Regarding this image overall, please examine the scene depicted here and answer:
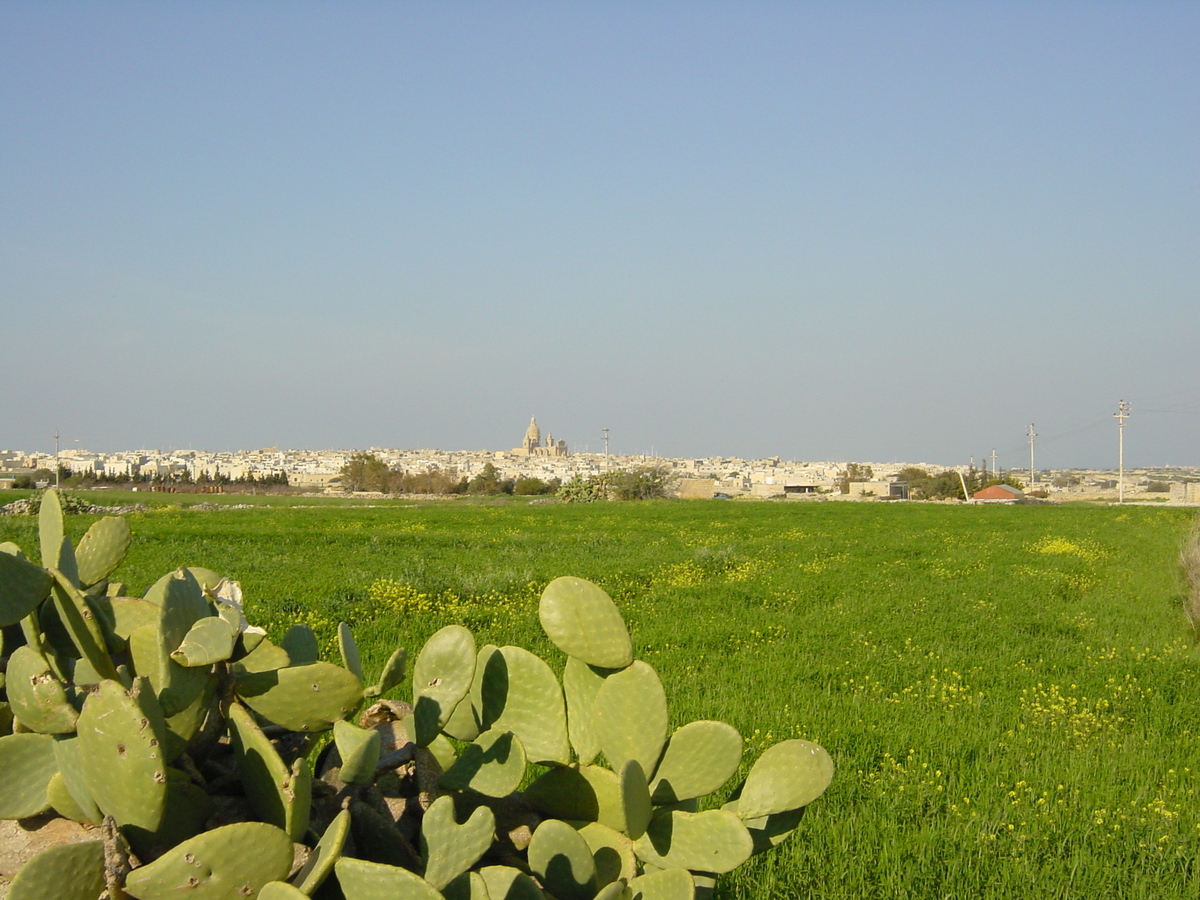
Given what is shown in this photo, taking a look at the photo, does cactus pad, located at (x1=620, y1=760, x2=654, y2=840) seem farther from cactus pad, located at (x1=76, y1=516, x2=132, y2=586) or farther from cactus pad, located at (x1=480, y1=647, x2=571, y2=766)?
cactus pad, located at (x1=76, y1=516, x2=132, y2=586)

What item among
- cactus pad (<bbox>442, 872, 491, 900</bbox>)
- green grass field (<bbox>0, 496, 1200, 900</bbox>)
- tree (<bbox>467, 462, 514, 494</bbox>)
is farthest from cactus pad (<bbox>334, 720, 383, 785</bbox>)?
tree (<bbox>467, 462, 514, 494</bbox>)

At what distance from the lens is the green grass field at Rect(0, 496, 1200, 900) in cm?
475

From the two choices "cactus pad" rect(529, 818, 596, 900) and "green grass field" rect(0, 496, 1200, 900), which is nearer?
"cactus pad" rect(529, 818, 596, 900)

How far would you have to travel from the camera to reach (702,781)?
6.08ft

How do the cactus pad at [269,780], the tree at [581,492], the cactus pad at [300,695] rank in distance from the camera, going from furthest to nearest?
1. the tree at [581,492]
2. the cactus pad at [300,695]
3. the cactus pad at [269,780]

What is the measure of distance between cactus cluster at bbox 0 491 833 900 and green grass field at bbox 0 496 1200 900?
105 inches

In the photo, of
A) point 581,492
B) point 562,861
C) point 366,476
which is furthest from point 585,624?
point 366,476

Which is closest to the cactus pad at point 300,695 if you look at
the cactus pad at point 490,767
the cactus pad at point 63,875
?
the cactus pad at point 490,767

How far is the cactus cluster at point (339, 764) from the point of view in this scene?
1.41m

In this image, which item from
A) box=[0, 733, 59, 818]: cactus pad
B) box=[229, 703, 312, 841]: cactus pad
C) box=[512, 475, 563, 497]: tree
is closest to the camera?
box=[229, 703, 312, 841]: cactus pad

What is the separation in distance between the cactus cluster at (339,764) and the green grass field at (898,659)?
2.67 metres

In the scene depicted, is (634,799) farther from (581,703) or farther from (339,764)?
(339,764)

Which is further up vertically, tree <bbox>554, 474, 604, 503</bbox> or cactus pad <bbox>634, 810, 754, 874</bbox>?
cactus pad <bbox>634, 810, 754, 874</bbox>

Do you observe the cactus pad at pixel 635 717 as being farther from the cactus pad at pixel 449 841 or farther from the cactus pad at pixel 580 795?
the cactus pad at pixel 449 841
